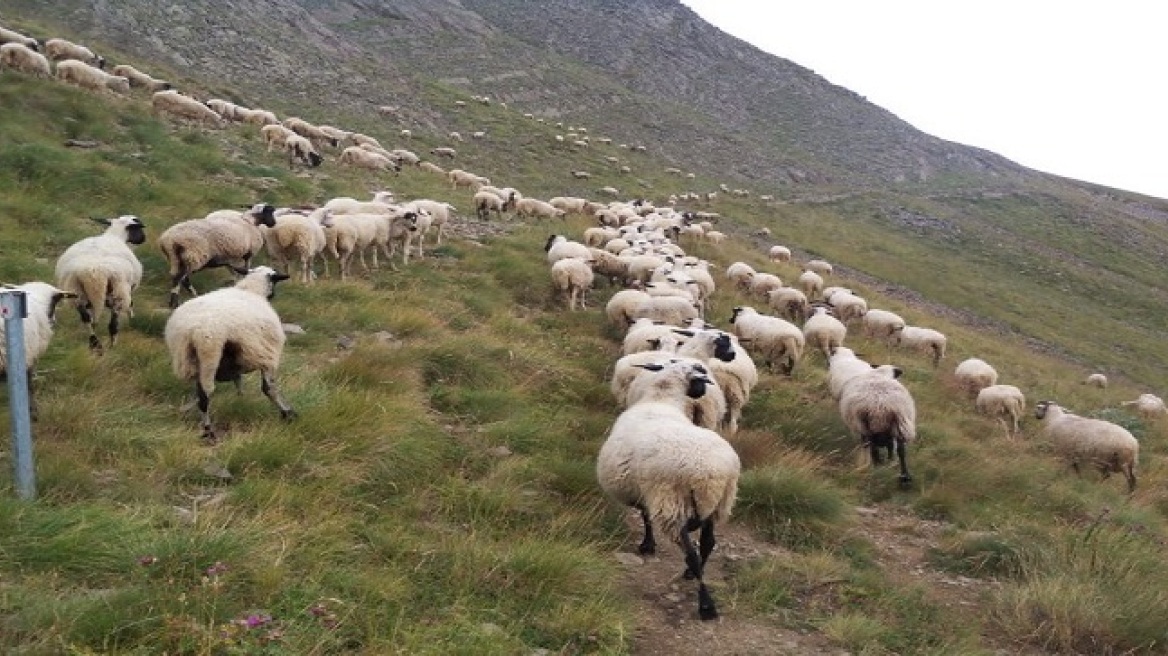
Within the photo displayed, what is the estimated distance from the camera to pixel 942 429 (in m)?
11.0

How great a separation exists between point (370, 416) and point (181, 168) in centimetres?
1179

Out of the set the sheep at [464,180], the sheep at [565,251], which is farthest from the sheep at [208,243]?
the sheep at [464,180]

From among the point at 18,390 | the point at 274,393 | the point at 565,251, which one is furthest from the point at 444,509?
the point at 565,251

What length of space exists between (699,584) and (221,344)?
4378 mm

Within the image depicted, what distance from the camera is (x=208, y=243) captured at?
406 inches

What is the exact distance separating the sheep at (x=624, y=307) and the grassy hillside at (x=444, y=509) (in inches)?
15.6

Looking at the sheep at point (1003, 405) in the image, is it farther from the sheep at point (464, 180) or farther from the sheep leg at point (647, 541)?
the sheep at point (464, 180)

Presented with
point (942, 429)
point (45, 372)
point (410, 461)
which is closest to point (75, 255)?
point (45, 372)

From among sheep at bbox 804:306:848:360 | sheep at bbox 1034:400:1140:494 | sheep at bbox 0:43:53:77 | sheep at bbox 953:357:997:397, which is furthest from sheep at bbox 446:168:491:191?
sheep at bbox 1034:400:1140:494

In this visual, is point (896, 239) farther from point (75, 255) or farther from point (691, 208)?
point (75, 255)

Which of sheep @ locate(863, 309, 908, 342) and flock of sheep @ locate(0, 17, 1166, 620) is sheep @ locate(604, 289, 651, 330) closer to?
flock of sheep @ locate(0, 17, 1166, 620)

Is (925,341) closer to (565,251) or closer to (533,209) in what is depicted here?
(565,251)

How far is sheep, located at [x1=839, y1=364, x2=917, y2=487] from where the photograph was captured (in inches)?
352

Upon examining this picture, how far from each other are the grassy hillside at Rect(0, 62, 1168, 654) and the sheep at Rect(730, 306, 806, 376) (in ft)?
1.68
